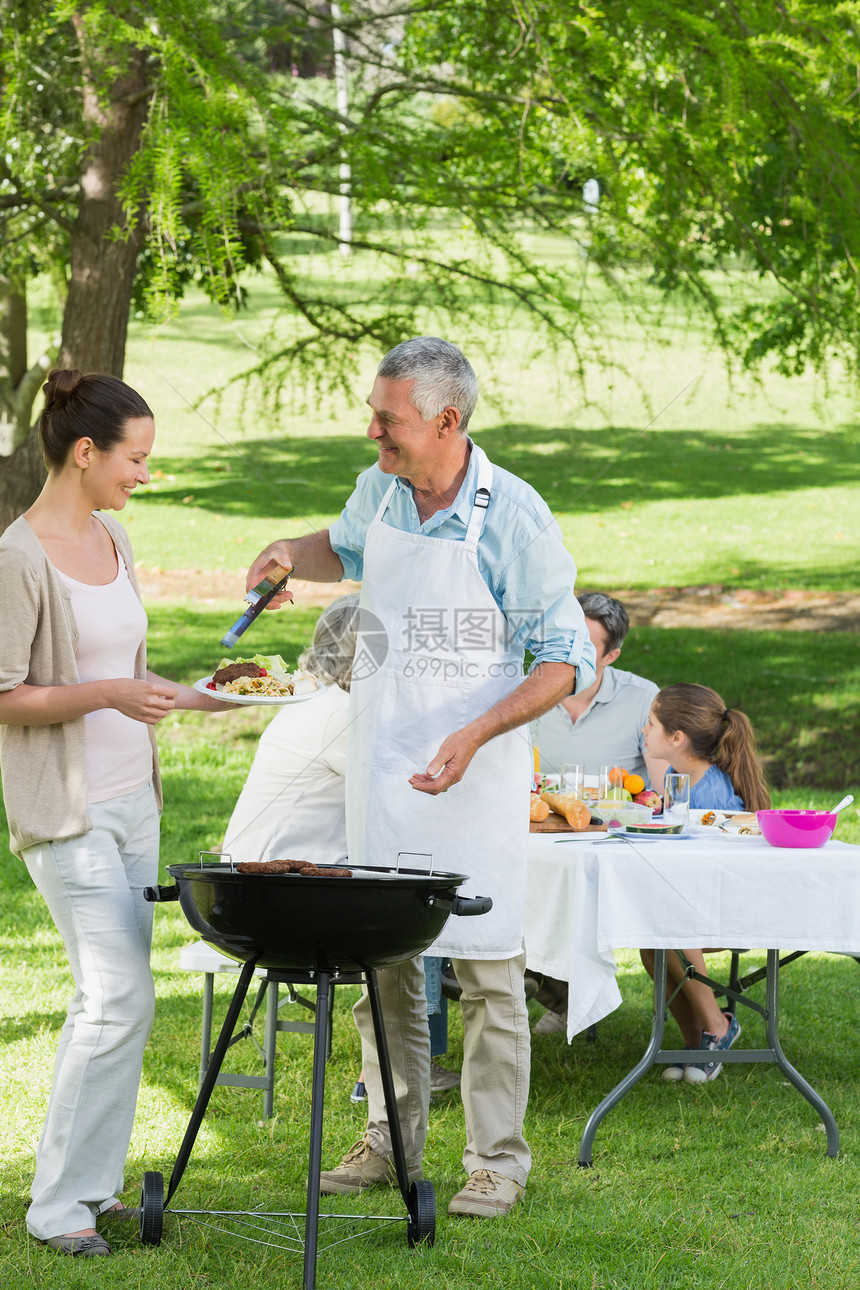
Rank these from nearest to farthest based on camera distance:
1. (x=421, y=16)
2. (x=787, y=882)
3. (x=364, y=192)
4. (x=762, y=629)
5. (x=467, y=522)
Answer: (x=467, y=522) < (x=787, y=882) < (x=364, y=192) < (x=421, y=16) < (x=762, y=629)

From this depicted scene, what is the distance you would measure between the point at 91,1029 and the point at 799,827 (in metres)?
1.81

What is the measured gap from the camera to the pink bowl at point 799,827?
3.39 meters

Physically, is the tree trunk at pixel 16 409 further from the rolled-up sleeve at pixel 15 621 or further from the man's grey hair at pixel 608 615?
the rolled-up sleeve at pixel 15 621

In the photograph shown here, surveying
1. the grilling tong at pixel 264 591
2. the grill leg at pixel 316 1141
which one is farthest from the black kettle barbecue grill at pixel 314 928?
the grilling tong at pixel 264 591

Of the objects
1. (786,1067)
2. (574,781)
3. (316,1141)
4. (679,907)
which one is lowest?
(786,1067)

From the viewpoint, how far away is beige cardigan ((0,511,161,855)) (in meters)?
2.57

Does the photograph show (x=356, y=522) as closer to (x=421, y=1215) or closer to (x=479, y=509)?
(x=479, y=509)

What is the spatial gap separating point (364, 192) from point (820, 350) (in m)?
1.67

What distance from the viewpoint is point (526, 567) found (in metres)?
2.93

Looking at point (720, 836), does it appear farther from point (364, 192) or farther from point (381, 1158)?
point (364, 192)

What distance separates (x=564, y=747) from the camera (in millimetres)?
4457

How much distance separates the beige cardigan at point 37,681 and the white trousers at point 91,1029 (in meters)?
0.07

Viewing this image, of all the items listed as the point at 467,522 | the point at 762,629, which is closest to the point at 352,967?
the point at 467,522

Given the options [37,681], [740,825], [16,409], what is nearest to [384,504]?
[37,681]
